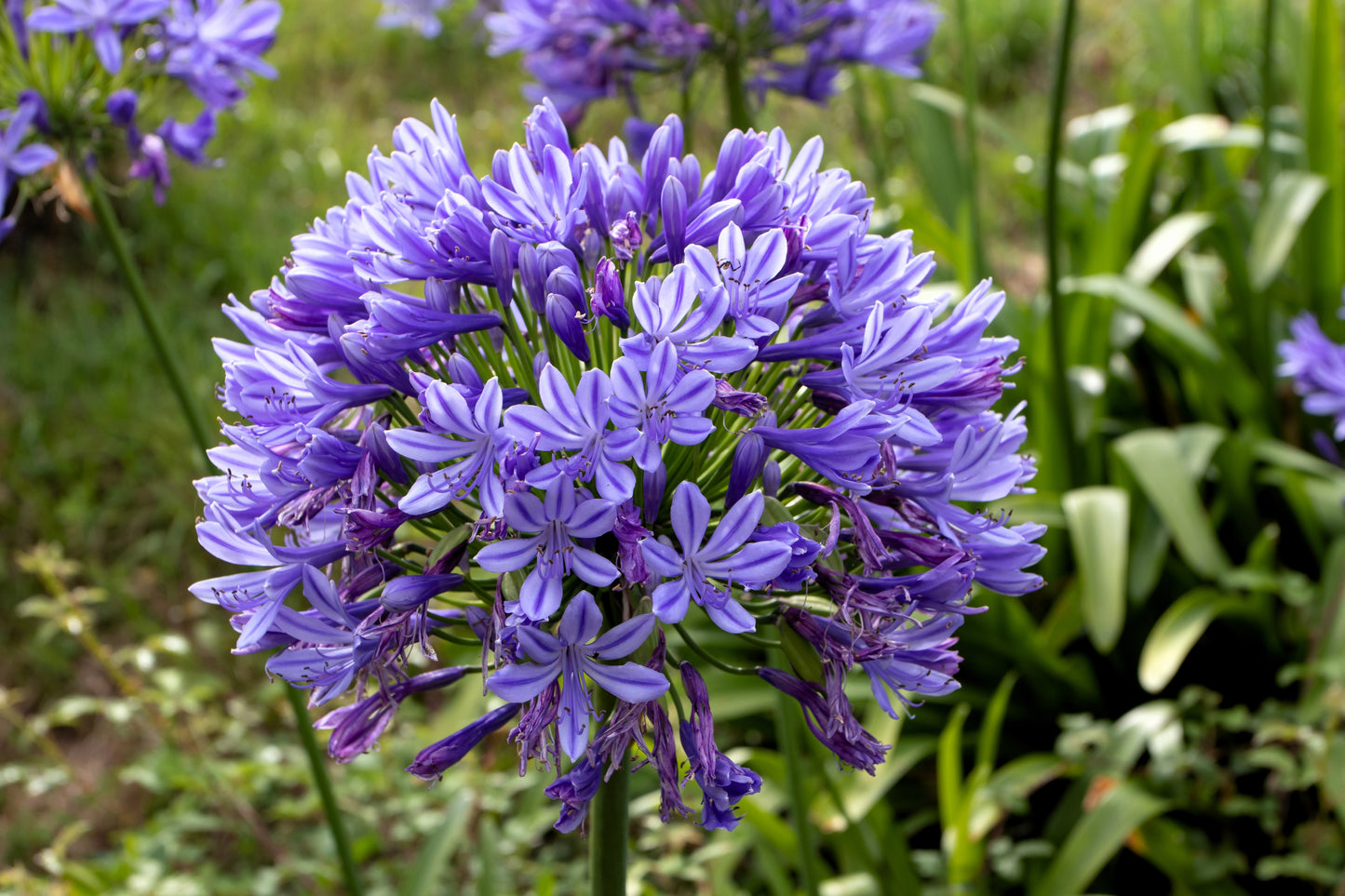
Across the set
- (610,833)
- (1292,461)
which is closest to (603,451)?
(610,833)

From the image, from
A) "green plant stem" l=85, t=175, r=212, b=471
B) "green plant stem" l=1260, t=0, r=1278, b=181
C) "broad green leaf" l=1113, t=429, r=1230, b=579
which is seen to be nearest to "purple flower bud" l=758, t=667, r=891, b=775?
"green plant stem" l=85, t=175, r=212, b=471

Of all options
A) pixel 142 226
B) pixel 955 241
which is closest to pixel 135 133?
pixel 955 241

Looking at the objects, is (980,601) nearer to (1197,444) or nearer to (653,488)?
(1197,444)

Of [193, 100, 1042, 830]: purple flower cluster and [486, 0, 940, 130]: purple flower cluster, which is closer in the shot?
[193, 100, 1042, 830]: purple flower cluster

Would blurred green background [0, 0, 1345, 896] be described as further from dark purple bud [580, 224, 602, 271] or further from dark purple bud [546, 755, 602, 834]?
dark purple bud [580, 224, 602, 271]

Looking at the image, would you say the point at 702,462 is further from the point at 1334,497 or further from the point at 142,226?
the point at 142,226

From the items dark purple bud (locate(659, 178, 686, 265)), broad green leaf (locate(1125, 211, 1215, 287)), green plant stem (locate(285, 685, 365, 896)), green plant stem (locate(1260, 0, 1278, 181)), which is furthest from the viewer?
broad green leaf (locate(1125, 211, 1215, 287))

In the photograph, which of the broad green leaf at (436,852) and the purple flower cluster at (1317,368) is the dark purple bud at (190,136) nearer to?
the broad green leaf at (436,852)
